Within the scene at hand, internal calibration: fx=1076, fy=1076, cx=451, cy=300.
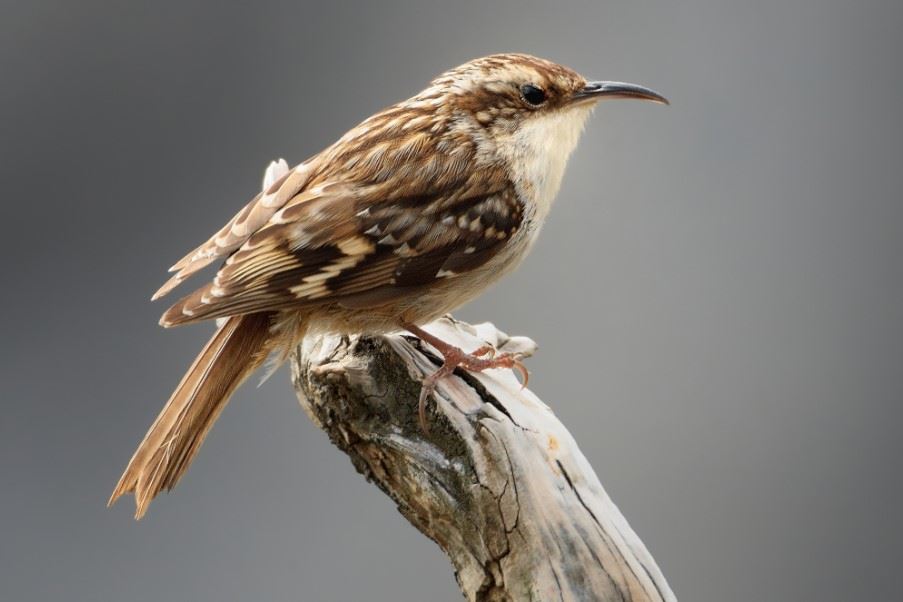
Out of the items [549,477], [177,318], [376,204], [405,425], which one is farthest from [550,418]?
[177,318]

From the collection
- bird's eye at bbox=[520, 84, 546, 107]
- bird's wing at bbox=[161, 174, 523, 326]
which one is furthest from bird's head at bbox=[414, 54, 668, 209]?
bird's wing at bbox=[161, 174, 523, 326]

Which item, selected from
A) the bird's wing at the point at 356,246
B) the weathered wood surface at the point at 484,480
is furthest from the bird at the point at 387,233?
the weathered wood surface at the point at 484,480

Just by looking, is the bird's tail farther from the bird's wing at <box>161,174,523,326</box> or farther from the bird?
the bird's wing at <box>161,174,523,326</box>

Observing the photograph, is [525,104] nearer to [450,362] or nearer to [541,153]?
[541,153]

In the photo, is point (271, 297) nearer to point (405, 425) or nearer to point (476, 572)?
point (405, 425)

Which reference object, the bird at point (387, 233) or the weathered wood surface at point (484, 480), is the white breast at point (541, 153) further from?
the weathered wood surface at point (484, 480)

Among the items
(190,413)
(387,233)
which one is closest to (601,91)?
(387,233)
